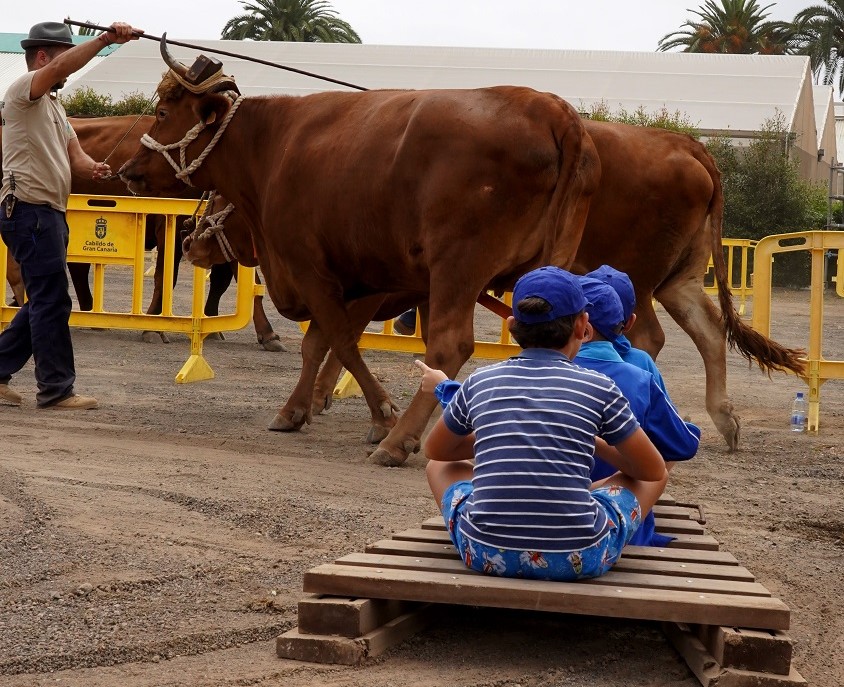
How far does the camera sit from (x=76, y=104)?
31.8m

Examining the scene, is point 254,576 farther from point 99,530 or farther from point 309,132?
point 309,132

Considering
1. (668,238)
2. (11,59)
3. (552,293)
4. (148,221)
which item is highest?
(11,59)

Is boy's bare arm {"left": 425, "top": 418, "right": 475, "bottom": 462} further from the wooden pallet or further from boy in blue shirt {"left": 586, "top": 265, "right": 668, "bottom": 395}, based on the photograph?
boy in blue shirt {"left": 586, "top": 265, "right": 668, "bottom": 395}

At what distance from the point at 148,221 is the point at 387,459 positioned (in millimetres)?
6981

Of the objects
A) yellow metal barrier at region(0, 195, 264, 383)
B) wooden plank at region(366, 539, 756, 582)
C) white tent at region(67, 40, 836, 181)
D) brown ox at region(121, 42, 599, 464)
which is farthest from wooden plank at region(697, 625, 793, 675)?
white tent at region(67, 40, 836, 181)

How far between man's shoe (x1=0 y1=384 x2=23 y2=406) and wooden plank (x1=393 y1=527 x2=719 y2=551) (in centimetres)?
479

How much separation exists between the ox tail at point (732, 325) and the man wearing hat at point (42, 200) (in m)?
4.19

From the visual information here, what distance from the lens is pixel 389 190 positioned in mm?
6621

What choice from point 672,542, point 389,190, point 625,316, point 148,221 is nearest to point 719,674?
point 672,542

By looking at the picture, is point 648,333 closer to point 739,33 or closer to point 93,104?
point 93,104

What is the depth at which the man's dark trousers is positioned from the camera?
793 centimetres

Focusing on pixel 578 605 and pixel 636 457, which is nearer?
pixel 578 605

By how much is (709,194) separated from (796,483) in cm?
193

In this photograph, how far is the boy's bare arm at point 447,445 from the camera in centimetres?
391
